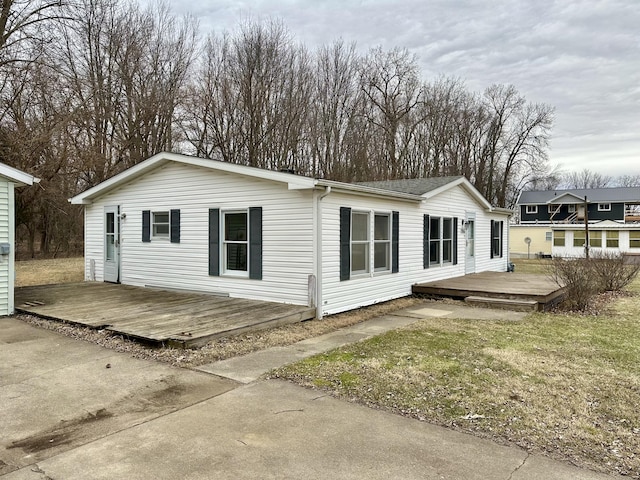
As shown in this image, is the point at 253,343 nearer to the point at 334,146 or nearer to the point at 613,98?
the point at 334,146

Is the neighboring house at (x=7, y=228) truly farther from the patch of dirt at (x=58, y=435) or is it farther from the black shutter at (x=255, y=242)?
the patch of dirt at (x=58, y=435)

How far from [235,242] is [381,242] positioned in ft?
10.5

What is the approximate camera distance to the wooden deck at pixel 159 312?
20.1 ft

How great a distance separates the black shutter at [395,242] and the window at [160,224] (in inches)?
209

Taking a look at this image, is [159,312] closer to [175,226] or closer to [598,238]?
[175,226]

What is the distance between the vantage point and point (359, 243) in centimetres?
906

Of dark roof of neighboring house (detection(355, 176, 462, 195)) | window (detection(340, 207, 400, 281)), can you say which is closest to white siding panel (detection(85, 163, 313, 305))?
window (detection(340, 207, 400, 281))

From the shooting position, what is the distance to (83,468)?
282 cm

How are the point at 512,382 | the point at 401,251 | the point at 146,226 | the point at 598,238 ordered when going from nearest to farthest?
the point at 512,382 < the point at 401,251 < the point at 146,226 < the point at 598,238

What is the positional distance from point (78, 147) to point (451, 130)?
2223cm

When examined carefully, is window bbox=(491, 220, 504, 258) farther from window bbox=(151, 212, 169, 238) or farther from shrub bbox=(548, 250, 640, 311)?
window bbox=(151, 212, 169, 238)

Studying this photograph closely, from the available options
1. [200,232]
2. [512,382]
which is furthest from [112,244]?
[512,382]

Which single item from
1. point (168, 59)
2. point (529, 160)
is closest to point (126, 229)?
point (168, 59)

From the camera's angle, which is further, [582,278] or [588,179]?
[588,179]
